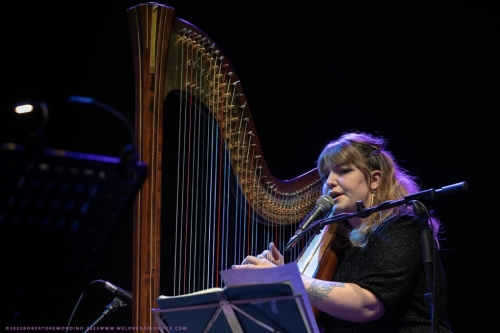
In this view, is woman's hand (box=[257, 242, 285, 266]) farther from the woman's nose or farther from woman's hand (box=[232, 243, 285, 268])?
the woman's nose

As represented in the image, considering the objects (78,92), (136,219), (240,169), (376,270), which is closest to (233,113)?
(240,169)

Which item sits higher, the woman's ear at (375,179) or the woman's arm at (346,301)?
the woman's ear at (375,179)

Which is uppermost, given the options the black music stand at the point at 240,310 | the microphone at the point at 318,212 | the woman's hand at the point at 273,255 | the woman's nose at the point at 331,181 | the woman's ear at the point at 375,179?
the woman's nose at the point at 331,181

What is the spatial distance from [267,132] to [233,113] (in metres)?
1.64

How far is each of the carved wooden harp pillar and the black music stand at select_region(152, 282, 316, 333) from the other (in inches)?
7.8

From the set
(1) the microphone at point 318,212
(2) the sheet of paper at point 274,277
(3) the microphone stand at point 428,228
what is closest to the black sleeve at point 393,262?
(1) the microphone at point 318,212

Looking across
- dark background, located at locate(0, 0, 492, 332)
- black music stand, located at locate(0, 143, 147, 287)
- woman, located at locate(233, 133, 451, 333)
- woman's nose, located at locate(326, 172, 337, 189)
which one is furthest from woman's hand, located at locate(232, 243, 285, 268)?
dark background, located at locate(0, 0, 492, 332)

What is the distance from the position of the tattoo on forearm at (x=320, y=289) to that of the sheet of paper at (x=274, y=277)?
0.58 m

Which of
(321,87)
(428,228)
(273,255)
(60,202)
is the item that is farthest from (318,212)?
(321,87)

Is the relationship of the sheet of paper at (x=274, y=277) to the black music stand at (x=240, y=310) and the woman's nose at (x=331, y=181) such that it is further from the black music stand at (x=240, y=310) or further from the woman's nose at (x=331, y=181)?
the woman's nose at (x=331, y=181)

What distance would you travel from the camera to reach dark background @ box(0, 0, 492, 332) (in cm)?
A: 360

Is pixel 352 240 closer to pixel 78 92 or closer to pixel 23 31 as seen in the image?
pixel 78 92

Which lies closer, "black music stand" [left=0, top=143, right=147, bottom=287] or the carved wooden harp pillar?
"black music stand" [left=0, top=143, right=147, bottom=287]

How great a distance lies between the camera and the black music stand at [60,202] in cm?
130
